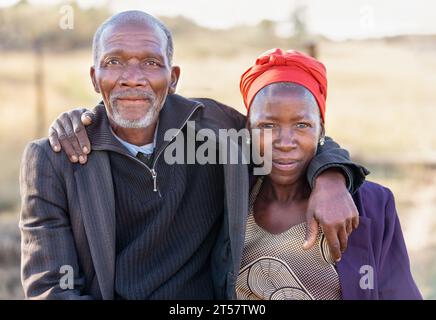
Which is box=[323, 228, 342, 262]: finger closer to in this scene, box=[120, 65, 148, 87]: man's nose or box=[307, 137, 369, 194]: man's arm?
box=[307, 137, 369, 194]: man's arm

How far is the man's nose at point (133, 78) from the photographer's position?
107 inches

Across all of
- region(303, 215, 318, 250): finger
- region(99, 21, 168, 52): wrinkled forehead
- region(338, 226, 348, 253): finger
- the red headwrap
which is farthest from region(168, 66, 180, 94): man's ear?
region(338, 226, 348, 253): finger

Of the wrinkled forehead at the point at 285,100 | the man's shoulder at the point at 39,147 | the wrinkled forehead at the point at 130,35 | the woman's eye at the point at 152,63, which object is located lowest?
the man's shoulder at the point at 39,147

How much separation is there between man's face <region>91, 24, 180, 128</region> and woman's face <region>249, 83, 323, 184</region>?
43 centimetres

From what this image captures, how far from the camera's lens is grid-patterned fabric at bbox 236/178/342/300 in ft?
9.20

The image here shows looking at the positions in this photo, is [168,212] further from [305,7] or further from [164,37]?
[305,7]

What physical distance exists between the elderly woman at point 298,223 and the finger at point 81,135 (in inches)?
27.9

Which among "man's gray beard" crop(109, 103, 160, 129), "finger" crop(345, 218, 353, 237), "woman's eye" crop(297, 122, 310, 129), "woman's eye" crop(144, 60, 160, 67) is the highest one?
"woman's eye" crop(144, 60, 160, 67)

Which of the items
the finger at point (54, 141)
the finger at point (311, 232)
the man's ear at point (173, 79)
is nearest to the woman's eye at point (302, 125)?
the finger at point (311, 232)

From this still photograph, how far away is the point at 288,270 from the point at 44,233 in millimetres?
979

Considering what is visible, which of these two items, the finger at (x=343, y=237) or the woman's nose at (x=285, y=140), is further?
the woman's nose at (x=285, y=140)

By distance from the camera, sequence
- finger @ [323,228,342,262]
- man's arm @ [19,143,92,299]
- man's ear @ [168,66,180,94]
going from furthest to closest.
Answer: man's ear @ [168,66,180,94]
finger @ [323,228,342,262]
man's arm @ [19,143,92,299]

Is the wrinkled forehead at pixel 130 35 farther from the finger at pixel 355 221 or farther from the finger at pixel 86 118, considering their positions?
the finger at pixel 355 221

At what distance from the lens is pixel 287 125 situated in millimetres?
2877
